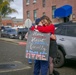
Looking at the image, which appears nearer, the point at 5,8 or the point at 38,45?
the point at 38,45

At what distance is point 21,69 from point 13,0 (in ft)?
104

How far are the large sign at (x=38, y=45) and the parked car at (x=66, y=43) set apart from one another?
236cm

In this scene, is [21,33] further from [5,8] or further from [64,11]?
[5,8]

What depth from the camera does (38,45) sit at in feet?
20.6

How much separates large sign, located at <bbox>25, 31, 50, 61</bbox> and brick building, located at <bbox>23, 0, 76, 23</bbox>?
23074 mm

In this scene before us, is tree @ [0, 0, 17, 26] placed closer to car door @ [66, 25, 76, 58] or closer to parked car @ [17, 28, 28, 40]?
parked car @ [17, 28, 28, 40]

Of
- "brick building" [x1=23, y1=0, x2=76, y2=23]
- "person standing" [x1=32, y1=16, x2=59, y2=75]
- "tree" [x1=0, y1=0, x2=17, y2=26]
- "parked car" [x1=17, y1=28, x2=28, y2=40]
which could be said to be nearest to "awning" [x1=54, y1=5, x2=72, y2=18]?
"brick building" [x1=23, y1=0, x2=76, y2=23]

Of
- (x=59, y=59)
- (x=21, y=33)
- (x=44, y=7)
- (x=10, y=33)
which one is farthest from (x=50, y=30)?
(x=44, y=7)

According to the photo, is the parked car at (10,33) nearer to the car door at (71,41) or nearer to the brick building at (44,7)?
the brick building at (44,7)

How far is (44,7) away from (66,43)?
2776 cm

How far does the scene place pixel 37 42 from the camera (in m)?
6.29

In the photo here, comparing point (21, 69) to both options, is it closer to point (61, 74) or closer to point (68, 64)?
point (61, 74)

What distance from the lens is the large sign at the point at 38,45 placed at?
20.3ft

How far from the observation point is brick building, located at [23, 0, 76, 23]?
30.2m
